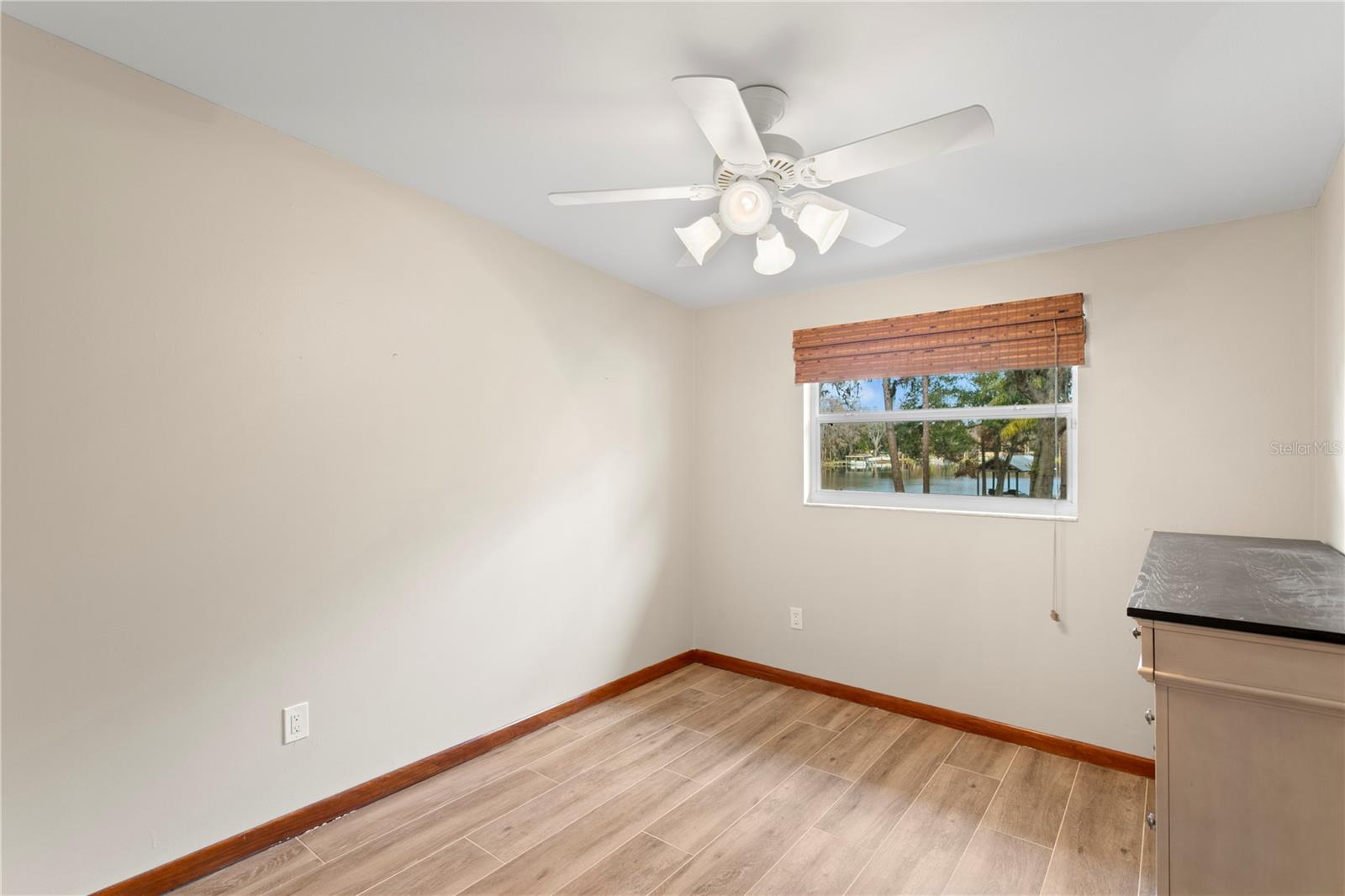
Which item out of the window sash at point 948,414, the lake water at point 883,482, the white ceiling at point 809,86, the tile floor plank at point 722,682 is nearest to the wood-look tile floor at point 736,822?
the tile floor plank at point 722,682

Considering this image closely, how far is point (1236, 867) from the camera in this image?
1.33 metres

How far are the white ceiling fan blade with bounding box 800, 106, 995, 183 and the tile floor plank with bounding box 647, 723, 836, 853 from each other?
2.09 meters

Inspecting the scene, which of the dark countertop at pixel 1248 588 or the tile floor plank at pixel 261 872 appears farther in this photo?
the tile floor plank at pixel 261 872

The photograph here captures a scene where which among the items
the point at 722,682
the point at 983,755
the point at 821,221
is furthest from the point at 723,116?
the point at 722,682

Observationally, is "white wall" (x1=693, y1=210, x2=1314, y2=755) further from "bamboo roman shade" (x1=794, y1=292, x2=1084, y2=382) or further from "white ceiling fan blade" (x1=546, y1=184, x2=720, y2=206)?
"white ceiling fan blade" (x1=546, y1=184, x2=720, y2=206)

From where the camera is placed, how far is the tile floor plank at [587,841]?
1.88 m

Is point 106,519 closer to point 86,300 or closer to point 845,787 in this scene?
point 86,300

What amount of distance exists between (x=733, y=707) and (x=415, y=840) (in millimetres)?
1656

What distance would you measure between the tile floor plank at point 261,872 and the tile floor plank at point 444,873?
0.88 ft

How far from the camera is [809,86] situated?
1.66 metres

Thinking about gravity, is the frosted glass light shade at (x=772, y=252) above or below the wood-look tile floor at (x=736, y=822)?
above

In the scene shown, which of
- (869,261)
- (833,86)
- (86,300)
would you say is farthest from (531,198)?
(869,261)

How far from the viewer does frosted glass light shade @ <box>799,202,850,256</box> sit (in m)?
1.75

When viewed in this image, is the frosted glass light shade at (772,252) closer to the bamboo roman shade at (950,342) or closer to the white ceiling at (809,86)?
the white ceiling at (809,86)
